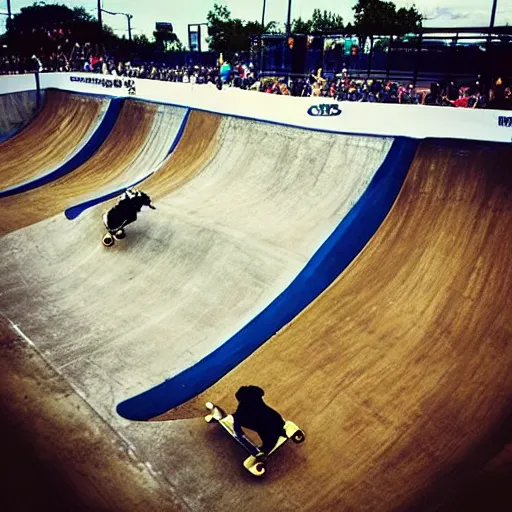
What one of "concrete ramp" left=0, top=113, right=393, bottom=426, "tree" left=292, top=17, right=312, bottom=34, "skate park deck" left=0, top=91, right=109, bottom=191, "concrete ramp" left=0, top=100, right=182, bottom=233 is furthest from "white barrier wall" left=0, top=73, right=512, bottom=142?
"tree" left=292, top=17, right=312, bottom=34

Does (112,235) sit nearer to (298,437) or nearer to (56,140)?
(298,437)

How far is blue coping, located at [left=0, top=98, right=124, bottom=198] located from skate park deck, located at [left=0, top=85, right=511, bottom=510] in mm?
7650

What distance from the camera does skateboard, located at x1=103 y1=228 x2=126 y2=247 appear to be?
42.1ft

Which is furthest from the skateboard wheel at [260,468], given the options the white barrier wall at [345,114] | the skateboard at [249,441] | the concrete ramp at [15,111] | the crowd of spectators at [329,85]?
the concrete ramp at [15,111]

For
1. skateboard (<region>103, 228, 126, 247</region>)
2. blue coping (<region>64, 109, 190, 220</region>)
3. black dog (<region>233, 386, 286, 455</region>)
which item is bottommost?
black dog (<region>233, 386, 286, 455</region>)

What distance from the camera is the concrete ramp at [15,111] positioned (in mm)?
24984

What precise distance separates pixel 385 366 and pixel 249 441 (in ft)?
8.36

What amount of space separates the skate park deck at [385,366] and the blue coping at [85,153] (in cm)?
765

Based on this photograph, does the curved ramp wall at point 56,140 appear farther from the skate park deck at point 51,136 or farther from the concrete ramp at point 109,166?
the concrete ramp at point 109,166

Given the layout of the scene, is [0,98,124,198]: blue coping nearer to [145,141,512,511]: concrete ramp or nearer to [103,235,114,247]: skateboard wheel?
[103,235,114,247]: skateboard wheel

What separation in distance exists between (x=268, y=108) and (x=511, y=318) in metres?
10.2

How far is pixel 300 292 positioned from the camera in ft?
32.0

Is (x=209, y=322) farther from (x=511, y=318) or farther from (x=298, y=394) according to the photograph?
(x=511, y=318)

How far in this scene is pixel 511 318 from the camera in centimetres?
819
